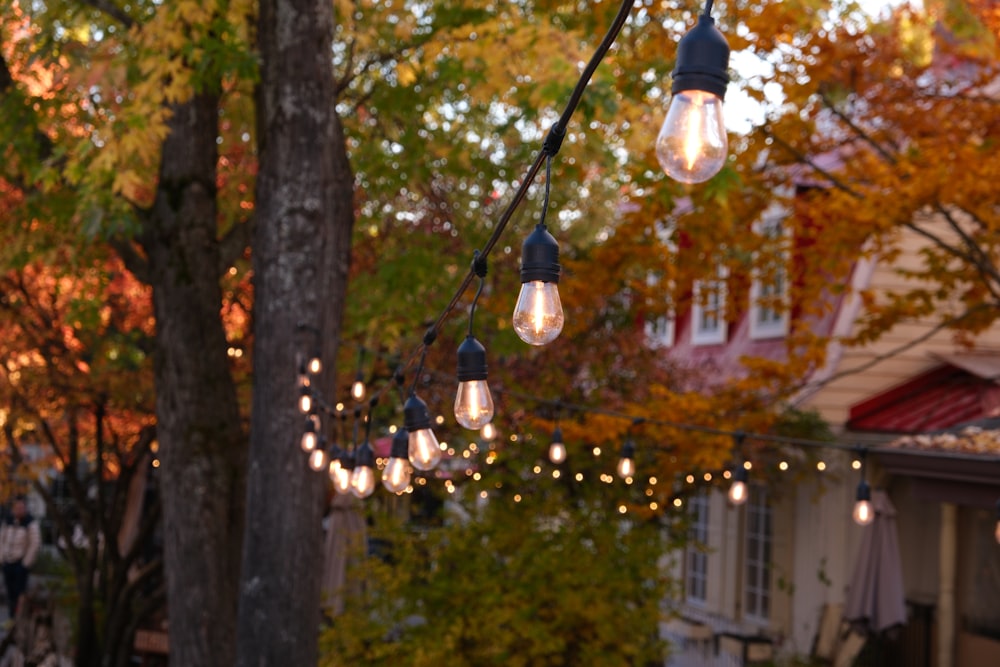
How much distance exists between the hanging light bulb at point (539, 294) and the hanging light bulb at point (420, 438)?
145 centimetres

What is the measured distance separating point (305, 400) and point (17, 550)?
13.6m

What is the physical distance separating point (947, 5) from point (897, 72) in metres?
2.23

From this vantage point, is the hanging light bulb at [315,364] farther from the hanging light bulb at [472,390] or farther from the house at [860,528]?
the house at [860,528]

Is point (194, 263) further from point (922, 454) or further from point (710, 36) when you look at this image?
point (710, 36)

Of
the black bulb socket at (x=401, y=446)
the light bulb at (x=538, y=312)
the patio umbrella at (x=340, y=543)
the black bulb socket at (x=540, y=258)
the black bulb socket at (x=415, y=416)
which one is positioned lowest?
the patio umbrella at (x=340, y=543)

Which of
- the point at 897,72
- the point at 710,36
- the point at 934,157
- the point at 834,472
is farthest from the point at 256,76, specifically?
the point at 834,472

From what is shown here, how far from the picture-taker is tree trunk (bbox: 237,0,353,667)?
28.3 feet

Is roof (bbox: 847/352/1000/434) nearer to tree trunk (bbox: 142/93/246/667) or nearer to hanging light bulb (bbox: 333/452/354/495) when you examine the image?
tree trunk (bbox: 142/93/246/667)

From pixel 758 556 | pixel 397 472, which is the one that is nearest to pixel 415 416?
pixel 397 472

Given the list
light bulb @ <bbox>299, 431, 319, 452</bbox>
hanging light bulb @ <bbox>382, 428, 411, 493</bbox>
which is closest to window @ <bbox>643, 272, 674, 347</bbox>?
light bulb @ <bbox>299, 431, 319, 452</bbox>

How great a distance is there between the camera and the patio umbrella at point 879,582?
13555 mm

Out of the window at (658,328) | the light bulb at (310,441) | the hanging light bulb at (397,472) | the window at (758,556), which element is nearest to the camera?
the hanging light bulb at (397,472)

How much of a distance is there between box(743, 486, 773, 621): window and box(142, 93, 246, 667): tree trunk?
33.6 ft

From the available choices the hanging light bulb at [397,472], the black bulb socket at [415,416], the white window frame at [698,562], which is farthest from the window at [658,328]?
the black bulb socket at [415,416]
